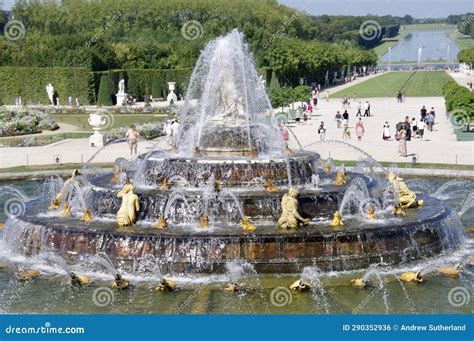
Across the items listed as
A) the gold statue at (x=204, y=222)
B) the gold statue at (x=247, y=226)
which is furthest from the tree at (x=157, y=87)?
the gold statue at (x=247, y=226)

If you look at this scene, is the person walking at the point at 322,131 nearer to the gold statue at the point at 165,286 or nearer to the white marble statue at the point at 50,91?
the gold statue at the point at 165,286

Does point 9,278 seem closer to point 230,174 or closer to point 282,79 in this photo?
point 230,174

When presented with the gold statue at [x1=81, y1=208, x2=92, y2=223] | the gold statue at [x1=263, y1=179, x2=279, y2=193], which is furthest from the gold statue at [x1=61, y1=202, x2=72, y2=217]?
the gold statue at [x1=263, y1=179, x2=279, y2=193]

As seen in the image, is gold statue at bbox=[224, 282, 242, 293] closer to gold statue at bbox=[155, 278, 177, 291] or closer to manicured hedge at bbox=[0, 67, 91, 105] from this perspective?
gold statue at bbox=[155, 278, 177, 291]

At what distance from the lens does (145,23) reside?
117 m

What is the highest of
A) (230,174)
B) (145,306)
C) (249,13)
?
(249,13)

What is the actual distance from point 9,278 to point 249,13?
106997mm

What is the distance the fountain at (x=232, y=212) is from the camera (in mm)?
17516

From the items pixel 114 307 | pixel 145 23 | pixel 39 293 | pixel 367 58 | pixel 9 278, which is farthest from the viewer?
pixel 367 58

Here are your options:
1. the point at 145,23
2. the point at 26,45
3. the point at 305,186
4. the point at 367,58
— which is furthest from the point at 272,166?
the point at 367,58

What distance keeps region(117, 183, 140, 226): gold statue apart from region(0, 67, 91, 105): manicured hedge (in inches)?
2014

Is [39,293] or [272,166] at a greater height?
[272,166]
